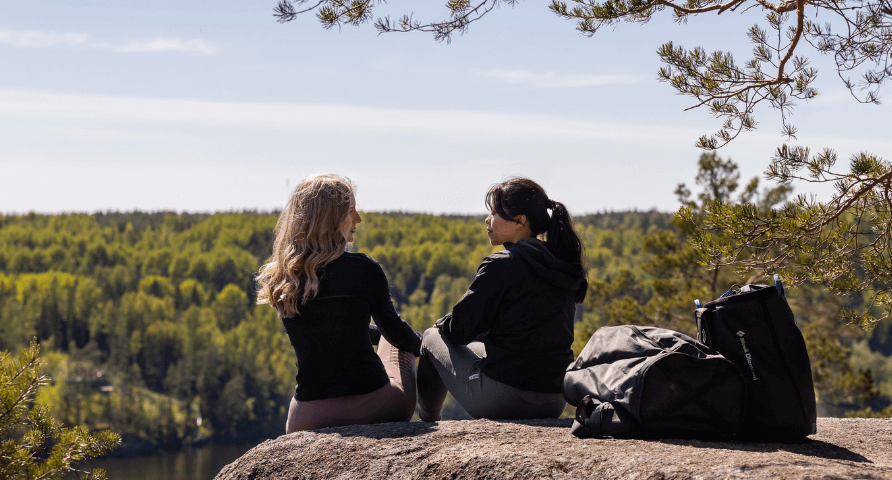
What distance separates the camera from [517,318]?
336 centimetres

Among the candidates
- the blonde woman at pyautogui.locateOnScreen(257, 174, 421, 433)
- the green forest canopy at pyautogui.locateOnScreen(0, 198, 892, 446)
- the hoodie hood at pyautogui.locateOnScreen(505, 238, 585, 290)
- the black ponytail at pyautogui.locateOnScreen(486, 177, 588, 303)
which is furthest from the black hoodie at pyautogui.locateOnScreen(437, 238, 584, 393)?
the green forest canopy at pyautogui.locateOnScreen(0, 198, 892, 446)

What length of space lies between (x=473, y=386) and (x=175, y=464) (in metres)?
59.4

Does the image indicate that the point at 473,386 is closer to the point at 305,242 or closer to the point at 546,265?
the point at 546,265

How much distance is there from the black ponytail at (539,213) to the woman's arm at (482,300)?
31 cm

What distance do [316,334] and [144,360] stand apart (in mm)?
79454

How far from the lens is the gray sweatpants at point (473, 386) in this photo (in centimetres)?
346

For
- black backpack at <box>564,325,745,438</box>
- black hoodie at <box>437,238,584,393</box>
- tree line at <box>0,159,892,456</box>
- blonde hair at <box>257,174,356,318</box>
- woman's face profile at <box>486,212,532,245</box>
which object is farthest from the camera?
tree line at <box>0,159,892,456</box>

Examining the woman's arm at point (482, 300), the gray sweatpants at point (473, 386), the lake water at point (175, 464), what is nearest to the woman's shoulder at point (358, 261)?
the woman's arm at point (482, 300)

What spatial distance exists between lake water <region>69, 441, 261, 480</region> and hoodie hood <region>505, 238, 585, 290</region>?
48241mm

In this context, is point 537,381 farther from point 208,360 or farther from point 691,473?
point 208,360

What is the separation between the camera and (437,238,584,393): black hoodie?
3330 millimetres

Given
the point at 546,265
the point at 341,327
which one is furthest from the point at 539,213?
the point at 341,327


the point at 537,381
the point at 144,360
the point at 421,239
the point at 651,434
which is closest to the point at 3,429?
the point at 537,381

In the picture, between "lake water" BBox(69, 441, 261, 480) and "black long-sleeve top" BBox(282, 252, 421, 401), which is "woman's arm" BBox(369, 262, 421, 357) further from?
"lake water" BBox(69, 441, 261, 480)
